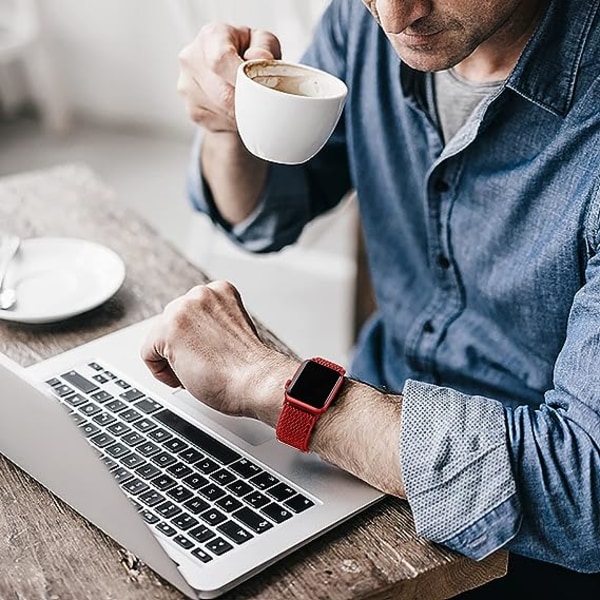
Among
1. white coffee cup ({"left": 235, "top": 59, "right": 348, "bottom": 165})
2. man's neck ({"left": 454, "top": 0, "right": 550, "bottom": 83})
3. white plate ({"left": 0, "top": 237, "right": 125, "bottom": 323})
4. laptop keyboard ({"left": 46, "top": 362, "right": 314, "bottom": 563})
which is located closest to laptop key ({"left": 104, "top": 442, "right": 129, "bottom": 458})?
laptop keyboard ({"left": 46, "top": 362, "right": 314, "bottom": 563})

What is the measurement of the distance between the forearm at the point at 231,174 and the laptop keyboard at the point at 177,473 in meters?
0.39

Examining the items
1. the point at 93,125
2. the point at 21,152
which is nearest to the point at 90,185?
the point at 21,152

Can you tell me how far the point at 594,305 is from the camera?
0.99m

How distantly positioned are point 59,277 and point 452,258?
17.8 inches

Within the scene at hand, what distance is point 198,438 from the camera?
3.27 ft

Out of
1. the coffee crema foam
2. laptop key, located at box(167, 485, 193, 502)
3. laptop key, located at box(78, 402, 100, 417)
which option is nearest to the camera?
laptop key, located at box(167, 485, 193, 502)

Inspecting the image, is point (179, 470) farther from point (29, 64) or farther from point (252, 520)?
point (29, 64)

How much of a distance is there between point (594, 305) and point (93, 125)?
2787mm

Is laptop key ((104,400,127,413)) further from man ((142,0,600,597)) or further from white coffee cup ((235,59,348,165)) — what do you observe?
white coffee cup ((235,59,348,165))

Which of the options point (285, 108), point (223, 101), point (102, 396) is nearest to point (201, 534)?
point (102, 396)

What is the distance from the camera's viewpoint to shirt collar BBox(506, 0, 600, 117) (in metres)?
1.11

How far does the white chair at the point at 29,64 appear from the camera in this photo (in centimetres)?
323

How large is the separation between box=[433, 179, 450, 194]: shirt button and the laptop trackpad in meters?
0.40

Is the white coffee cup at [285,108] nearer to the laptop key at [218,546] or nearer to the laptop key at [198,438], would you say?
the laptop key at [198,438]
